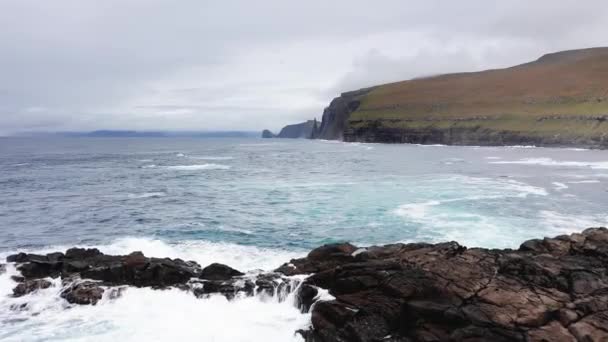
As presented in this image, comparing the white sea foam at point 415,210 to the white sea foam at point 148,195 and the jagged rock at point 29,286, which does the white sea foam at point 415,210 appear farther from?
the white sea foam at point 148,195

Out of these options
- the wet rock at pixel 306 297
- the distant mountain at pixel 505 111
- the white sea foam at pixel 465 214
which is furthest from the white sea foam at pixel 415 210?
the distant mountain at pixel 505 111

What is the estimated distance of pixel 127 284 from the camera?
16875 millimetres

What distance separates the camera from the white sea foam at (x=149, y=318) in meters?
13.8

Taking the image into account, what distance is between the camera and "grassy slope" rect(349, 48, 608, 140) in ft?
414

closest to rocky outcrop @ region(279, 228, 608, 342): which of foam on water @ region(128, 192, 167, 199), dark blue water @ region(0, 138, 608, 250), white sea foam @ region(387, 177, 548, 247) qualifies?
white sea foam @ region(387, 177, 548, 247)

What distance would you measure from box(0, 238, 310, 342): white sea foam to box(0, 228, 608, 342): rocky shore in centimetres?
41

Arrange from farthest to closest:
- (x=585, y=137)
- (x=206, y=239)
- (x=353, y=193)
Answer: (x=585, y=137), (x=353, y=193), (x=206, y=239)

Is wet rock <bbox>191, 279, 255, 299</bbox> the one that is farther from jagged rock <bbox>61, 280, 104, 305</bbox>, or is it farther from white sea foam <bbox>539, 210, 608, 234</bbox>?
white sea foam <bbox>539, 210, 608, 234</bbox>

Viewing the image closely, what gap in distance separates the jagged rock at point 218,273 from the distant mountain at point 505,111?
11585 centimetres

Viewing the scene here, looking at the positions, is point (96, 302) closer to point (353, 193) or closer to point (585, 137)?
point (353, 193)

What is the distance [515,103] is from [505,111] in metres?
7.23

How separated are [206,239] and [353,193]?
752 inches

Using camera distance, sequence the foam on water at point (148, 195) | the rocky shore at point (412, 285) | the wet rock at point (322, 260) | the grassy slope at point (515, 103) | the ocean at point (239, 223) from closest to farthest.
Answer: the rocky shore at point (412, 285)
the ocean at point (239, 223)
the wet rock at point (322, 260)
the foam on water at point (148, 195)
the grassy slope at point (515, 103)

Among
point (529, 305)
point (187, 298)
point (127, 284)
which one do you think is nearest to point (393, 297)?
point (529, 305)
